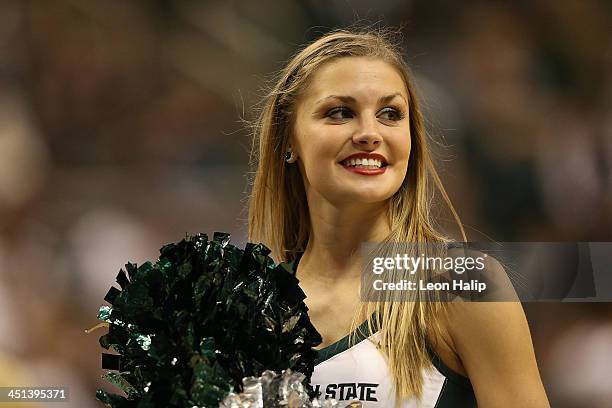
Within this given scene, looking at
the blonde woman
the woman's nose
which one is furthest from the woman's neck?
the woman's nose

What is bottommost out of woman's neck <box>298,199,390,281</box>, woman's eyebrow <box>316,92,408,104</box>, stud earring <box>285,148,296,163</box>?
woman's neck <box>298,199,390,281</box>

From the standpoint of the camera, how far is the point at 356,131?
1201 millimetres

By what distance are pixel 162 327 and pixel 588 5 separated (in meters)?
0.87

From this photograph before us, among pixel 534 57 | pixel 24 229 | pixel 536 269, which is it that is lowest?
pixel 536 269

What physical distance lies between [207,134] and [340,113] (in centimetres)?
32

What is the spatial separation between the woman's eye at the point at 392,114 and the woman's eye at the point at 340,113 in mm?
48

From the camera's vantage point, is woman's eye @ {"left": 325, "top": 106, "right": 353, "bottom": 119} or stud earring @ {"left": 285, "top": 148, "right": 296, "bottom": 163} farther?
stud earring @ {"left": 285, "top": 148, "right": 296, "bottom": 163}

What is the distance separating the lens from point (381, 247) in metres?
1.25

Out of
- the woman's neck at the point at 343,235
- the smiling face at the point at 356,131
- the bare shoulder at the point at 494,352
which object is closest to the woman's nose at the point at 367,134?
the smiling face at the point at 356,131

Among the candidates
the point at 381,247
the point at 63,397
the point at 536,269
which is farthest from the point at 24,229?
the point at 536,269

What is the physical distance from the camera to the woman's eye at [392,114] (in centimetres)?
123

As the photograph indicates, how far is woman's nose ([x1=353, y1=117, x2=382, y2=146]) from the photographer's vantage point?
46.9 inches

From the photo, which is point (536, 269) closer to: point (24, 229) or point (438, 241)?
point (438, 241)

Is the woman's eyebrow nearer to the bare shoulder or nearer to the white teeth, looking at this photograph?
the white teeth
